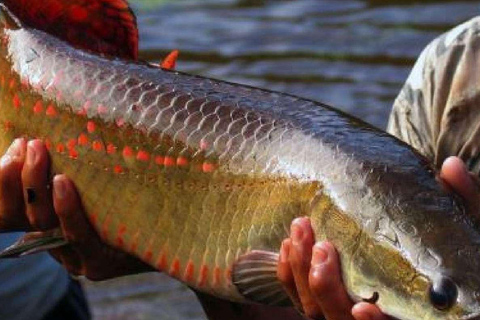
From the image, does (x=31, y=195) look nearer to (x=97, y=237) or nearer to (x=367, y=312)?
(x=97, y=237)

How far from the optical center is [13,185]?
4.08m

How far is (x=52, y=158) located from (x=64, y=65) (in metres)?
→ 0.28

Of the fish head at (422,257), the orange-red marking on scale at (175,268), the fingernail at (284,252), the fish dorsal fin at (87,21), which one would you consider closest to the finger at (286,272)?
the fingernail at (284,252)

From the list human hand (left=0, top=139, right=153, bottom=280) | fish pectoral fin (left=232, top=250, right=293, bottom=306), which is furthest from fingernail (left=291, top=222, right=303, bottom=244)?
human hand (left=0, top=139, right=153, bottom=280)

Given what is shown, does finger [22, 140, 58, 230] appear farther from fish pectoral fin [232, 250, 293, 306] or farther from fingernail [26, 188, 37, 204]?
fish pectoral fin [232, 250, 293, 306]

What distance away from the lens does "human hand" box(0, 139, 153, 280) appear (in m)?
3.95

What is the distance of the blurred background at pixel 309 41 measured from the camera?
944 centimetres

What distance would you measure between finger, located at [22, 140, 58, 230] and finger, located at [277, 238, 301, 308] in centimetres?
86

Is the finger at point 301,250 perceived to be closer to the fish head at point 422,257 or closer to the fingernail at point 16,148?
the fish head at point 422,257

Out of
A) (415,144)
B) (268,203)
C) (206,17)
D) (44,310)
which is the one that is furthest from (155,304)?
(206,17)

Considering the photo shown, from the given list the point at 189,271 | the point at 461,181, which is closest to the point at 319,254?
the point at 461,181

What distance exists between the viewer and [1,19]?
416cm

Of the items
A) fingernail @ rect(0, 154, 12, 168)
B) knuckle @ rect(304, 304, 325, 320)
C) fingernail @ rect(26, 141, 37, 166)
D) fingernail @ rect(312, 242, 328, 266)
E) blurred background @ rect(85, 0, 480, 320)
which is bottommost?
blurred background @ rect(85, 0, 480, 320)

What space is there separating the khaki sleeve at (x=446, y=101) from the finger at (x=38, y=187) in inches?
52.5
